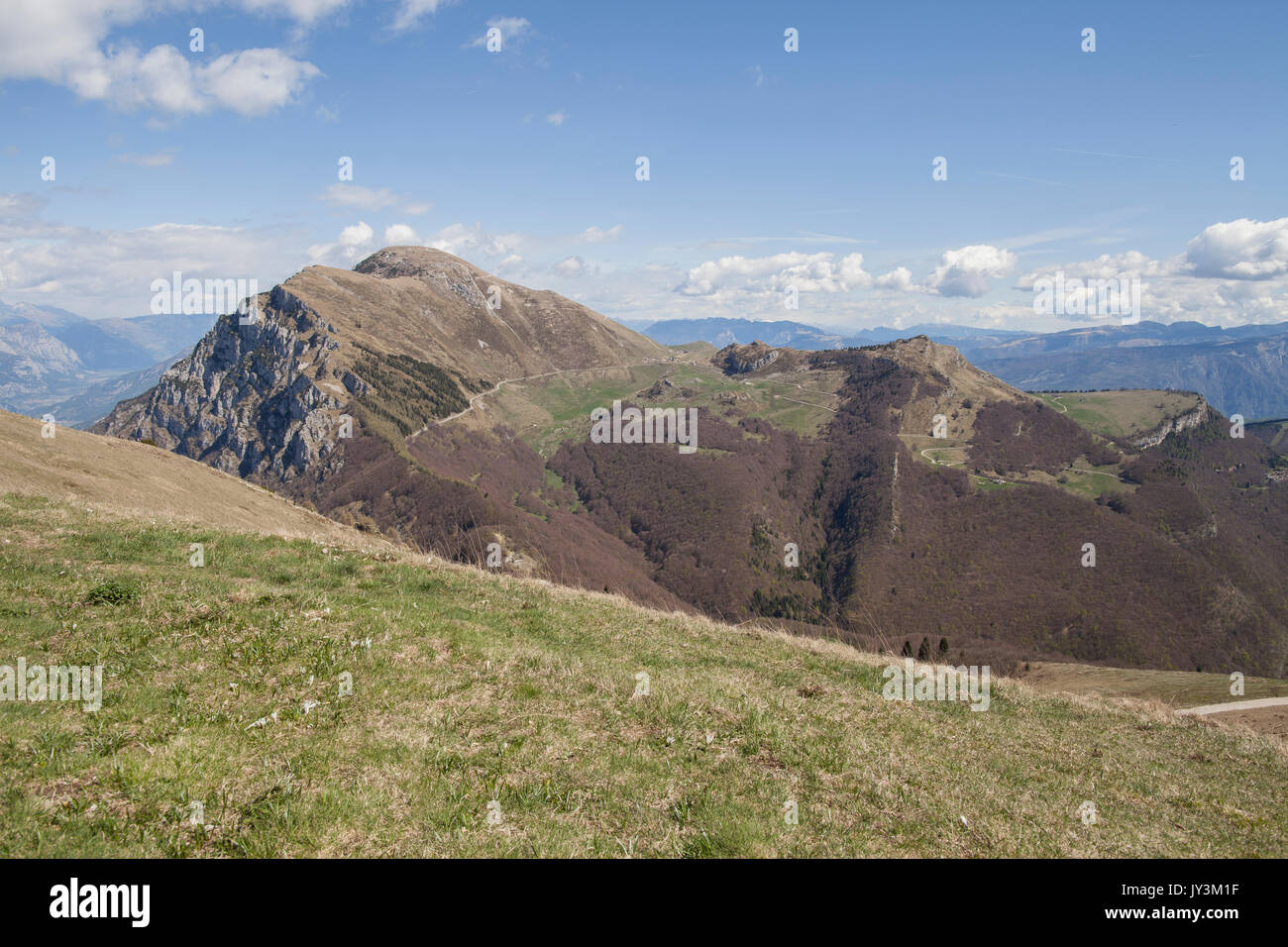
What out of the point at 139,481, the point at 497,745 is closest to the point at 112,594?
the point at 497,745

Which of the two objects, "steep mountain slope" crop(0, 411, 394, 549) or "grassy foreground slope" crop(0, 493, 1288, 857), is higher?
"steep mountain slope" crop(0, 411, 394, 549)

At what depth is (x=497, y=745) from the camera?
9047 mm

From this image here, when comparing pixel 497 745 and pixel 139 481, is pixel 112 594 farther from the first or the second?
pixel 139 481

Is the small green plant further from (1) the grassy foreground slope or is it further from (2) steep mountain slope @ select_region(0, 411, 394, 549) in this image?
(2) steep mountain slope @ select_region(0, 411, 394, 549)

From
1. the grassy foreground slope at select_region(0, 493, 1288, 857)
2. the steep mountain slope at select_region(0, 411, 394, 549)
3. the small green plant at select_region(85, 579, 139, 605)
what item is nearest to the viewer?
the grassy foreground slope at select_region(0, 493, 1288, 857)

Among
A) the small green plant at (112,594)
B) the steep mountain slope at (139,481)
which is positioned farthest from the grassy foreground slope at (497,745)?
the steep mountain slope at (139,481)

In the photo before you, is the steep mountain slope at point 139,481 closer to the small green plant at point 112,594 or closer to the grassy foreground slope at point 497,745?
the small green plant at point 112,594

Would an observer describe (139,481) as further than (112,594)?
Yes

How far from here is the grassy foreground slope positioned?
6.97 meters

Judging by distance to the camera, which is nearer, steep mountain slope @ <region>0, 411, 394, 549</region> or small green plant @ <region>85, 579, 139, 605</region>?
small green plant @ <region>85, 579, 139, 605</region>

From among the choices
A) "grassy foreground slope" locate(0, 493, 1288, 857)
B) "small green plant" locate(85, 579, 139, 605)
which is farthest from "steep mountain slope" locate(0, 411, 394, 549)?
"grassy foreground slope" locate(0, 493, 1288, 857)

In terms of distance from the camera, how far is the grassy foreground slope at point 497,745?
22.9ft
